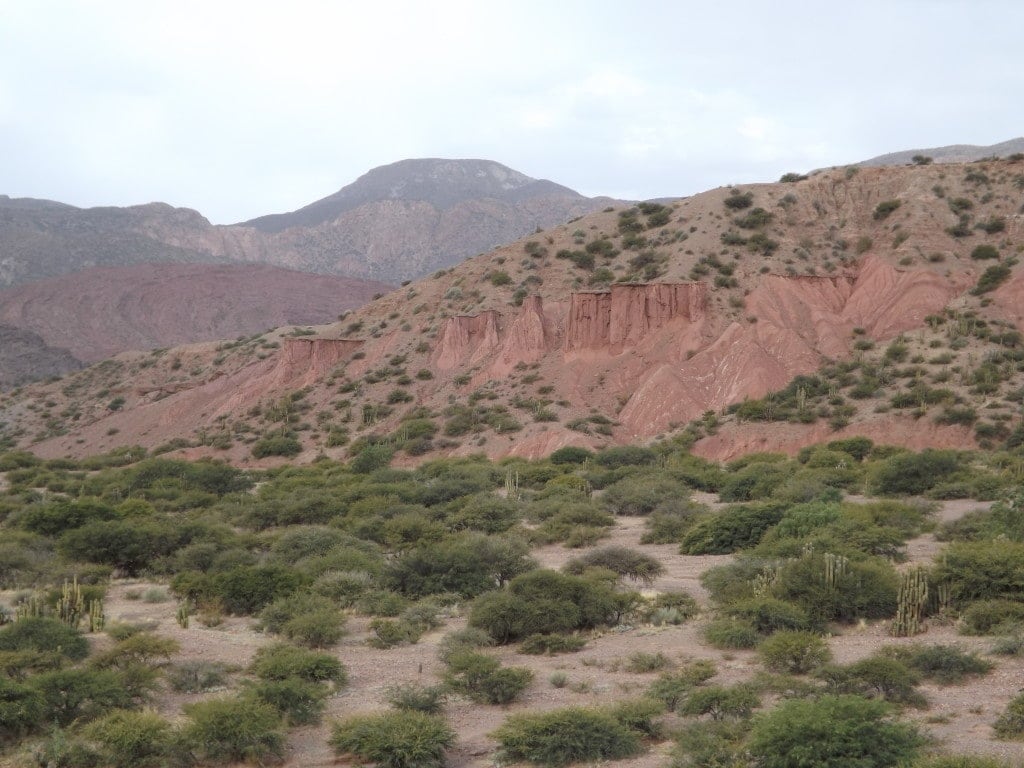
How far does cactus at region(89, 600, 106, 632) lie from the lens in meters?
18.4

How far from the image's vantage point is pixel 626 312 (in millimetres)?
59188

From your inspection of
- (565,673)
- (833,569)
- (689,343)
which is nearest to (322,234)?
(689,343)

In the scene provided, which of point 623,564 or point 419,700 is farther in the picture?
point 623,564

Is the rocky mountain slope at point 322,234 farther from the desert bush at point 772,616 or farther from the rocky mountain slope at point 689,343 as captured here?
the desert bush at point 772,616

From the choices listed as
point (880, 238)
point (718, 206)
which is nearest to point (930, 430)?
point (880, 238)

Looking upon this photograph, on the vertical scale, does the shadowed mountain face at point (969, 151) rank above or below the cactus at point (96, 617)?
above

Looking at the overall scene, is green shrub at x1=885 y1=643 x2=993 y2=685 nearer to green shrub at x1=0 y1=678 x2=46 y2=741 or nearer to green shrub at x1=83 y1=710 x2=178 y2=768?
green shrub at x1=83 y1=710 x2=178 y2=768

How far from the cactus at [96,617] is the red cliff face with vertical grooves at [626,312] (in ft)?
136

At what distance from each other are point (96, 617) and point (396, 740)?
8488 mm

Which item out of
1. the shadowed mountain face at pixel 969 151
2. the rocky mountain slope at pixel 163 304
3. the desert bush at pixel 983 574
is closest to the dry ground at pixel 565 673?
the desert bush at pixel 983 574

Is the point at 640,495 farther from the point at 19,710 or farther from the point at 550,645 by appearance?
the point at 19,710

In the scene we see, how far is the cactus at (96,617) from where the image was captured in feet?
60.5

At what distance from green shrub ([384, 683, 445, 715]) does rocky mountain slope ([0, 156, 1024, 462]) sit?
3443cm

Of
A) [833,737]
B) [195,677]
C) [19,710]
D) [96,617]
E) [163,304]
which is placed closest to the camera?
[833,737]
